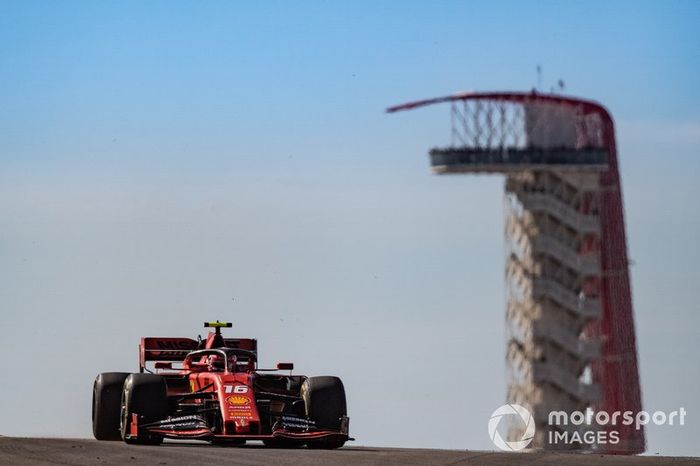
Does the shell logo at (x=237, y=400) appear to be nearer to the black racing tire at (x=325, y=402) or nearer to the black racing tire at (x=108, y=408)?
the black racing tire at (x=325, y=402)

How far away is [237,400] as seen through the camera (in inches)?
1251

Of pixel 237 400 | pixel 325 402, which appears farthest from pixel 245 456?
pixel 325 402

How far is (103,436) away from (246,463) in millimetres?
7217

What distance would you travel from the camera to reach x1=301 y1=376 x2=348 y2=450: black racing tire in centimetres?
3306

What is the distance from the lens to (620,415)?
109 meters

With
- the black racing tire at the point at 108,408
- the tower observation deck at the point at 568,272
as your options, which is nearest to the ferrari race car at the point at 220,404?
the black racing tire at the point at 108,408

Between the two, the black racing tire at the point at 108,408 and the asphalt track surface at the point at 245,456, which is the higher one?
the black racing tire at the point at 108,408

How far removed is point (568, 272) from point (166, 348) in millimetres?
69043

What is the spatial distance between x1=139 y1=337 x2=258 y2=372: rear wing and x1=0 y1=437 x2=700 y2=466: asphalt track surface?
568 cm

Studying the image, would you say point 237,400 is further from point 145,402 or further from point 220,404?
point 145,402

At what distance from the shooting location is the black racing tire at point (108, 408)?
32688 millimetres

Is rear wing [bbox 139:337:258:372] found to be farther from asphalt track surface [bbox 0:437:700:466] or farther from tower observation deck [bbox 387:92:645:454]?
tower observation deck [bbox 387:92:645:454]
